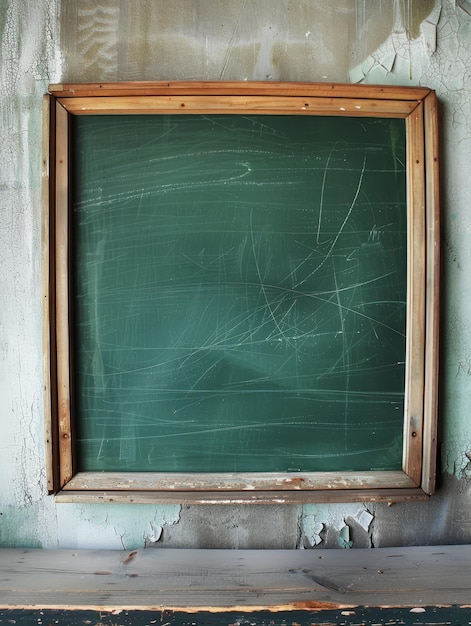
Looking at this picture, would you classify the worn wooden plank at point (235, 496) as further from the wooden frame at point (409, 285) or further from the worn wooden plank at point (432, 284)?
the worn wooden plank at point (432, 284)

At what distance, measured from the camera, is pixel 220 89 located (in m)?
1.34

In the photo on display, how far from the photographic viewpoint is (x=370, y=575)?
126 cm

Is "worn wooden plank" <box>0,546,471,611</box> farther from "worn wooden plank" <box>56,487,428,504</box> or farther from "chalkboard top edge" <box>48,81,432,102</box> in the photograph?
"chalkboard top edge" <box>48,81,432,102</box>

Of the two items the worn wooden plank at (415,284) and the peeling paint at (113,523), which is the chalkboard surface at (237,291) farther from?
the peeling paint at (113,523)

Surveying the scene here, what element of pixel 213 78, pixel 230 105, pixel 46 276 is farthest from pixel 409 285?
pixel 46 276

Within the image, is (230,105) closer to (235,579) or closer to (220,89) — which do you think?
(220,89)

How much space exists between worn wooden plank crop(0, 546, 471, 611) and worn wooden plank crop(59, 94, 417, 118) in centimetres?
141

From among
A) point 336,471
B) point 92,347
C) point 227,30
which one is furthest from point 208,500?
point 227,30

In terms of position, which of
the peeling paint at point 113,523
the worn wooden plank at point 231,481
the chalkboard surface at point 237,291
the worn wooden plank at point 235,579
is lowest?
the worn wooden plank at point 235,579

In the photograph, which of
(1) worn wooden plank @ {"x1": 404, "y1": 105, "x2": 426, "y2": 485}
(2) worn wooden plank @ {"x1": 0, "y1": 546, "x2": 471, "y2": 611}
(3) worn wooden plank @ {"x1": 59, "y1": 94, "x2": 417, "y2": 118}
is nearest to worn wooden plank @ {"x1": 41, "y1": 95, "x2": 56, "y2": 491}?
(3) worn wooden plank @ {"x1": 59, "y1": 94, "x2": 417, "y2": 118}

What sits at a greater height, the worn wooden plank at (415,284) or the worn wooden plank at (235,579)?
the worn wooden plank at (415,284)

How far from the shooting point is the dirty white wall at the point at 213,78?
1388 millimetres

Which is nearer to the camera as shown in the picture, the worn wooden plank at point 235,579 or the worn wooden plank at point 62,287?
the worn wooden plank at point 235,579

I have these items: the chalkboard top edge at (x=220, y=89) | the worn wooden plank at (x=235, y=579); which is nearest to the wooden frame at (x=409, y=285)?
the chalkboard top edge at (x=220, y=89)
